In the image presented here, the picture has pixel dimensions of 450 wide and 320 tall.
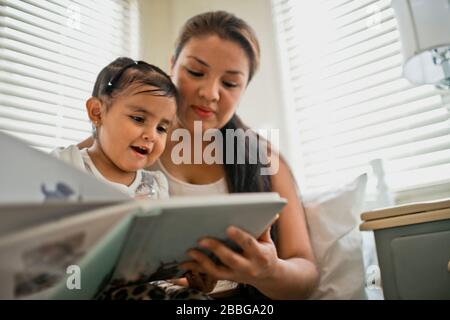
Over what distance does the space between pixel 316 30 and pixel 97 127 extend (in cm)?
91

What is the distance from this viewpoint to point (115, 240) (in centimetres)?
41

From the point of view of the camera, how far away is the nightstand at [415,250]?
0.72 m

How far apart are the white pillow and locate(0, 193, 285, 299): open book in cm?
48

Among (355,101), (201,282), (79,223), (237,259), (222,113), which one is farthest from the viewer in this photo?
(355,101)

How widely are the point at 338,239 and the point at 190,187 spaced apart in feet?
1.31

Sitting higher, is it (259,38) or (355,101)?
(259,38)

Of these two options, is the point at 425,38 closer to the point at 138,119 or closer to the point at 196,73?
the point at 196,73

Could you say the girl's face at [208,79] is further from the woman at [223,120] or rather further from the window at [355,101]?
the window at [355,101]

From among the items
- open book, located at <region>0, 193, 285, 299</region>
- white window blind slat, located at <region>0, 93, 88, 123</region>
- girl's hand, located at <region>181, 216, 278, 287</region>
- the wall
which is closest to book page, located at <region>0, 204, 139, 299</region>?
open book, located at <region>0, 193, 285, 299</region>

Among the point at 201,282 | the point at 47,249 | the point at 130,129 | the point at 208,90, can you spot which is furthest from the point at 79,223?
the point at 208,90

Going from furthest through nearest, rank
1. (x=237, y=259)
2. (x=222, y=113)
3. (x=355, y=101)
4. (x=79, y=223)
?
(x=355, y=101) → (x=222, y=113) → (x=237, y=259) → (x=79, y=223)

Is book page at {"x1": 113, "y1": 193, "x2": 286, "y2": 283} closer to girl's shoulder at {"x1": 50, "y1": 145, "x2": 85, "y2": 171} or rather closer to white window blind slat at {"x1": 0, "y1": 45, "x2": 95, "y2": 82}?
girl's shoulder at {"x1": 50, "y1": 145, "x2": 85, "y2": 171}

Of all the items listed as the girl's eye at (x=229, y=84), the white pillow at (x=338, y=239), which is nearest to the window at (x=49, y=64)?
the girl's eye at (x=229, y=84)
